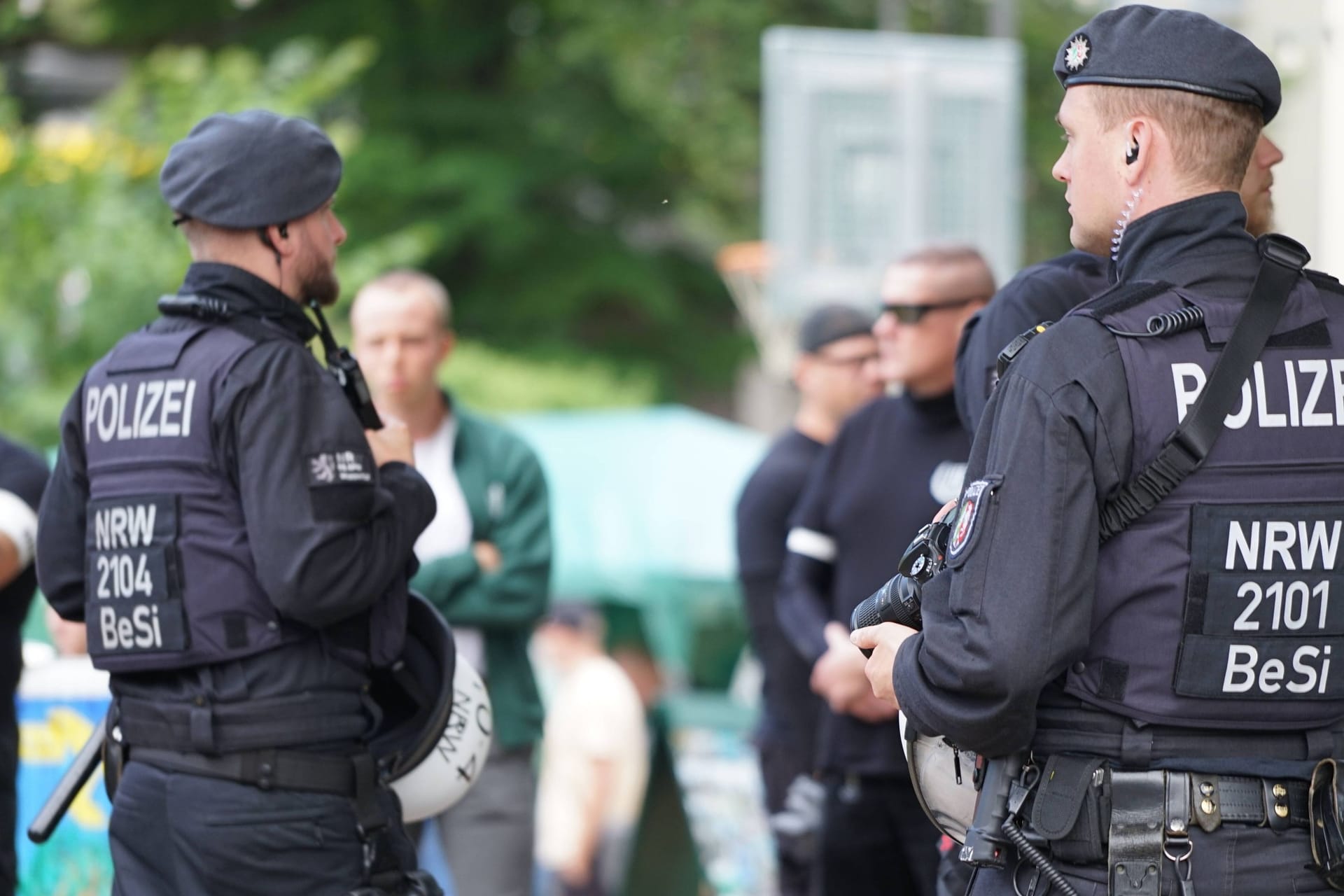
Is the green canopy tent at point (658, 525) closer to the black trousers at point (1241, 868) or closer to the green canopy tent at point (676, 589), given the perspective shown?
the green canopy tent at point (676, 589)

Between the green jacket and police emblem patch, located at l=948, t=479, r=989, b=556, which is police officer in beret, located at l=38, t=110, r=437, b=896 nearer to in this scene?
police emblem patch, located at l=948, t=479, r=989, b=556

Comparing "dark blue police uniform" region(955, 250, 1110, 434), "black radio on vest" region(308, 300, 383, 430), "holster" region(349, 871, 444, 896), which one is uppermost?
"dark blue police uniform" region(955, 250, 1110, 434)

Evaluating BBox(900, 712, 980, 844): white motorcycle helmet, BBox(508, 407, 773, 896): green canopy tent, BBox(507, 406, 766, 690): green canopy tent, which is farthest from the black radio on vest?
BBox(507, 406, 766, 690): green canopy tent

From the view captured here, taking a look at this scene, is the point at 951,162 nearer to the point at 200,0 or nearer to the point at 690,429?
the point at 690,429

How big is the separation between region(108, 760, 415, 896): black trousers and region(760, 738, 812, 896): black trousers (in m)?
2.45

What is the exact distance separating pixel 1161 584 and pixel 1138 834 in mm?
355

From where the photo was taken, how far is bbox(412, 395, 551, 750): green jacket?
505cm

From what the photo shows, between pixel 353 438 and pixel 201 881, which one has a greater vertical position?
pixel 353 438

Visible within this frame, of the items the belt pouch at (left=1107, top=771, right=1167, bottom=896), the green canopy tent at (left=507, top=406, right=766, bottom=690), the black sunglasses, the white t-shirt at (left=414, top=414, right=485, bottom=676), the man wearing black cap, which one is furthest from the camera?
the green canopy tent at (left=507, top=406, right=766, bottom=690)

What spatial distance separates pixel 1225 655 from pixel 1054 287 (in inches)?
46.9

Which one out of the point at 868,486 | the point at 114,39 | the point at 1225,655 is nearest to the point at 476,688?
the point at 868,486

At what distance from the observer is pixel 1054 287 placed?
11.1 ft

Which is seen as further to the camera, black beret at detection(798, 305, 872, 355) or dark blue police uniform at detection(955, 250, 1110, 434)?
black beret at detection(798, 305, 872, 355)

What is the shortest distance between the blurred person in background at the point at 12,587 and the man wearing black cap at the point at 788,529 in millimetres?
2392
